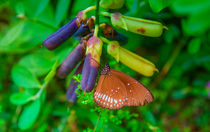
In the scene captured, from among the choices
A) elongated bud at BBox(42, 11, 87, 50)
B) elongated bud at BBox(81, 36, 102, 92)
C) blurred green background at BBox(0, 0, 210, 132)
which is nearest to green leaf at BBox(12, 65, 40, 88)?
blurred green background at BBox(0, 0, 210, 132)

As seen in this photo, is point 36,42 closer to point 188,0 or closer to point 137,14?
point 137,14

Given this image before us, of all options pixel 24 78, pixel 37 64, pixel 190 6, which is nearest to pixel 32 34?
pixel 37 64

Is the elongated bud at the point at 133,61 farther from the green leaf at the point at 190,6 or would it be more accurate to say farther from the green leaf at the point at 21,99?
the green leaf at the point at 21,99

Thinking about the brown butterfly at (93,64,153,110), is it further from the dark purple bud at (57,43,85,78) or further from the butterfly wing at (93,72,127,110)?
the dark purple bud at (57,43,85,78)

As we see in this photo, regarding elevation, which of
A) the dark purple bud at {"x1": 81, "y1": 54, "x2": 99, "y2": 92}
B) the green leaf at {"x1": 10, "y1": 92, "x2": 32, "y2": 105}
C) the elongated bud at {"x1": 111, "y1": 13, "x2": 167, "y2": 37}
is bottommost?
the green leaf at {"x1": 10, "y1": 92, "x2": 32, "y2": 105}

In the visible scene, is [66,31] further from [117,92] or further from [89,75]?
[117,92]

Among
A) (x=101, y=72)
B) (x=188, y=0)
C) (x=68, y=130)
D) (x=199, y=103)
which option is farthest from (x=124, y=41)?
(x=199, y=103)
